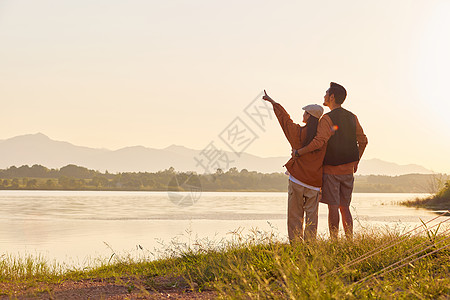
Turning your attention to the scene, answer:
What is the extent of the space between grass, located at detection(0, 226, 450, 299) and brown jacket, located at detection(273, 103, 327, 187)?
30.0 inches

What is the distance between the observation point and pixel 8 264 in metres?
6.45

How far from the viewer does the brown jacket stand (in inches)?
249

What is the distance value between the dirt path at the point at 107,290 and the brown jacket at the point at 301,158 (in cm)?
196

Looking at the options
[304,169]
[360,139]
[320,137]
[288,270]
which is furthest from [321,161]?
[288,270]

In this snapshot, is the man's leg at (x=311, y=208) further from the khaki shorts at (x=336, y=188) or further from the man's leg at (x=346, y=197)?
the man's leg at (x=346, y=197)

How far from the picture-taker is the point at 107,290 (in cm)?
510

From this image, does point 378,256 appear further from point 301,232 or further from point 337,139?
point 337,139

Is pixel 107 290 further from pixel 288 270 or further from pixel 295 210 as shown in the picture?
pixel 295 210

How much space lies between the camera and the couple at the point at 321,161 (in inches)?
249

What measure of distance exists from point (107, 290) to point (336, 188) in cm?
300

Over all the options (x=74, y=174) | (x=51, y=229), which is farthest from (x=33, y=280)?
(x=74, y=174)

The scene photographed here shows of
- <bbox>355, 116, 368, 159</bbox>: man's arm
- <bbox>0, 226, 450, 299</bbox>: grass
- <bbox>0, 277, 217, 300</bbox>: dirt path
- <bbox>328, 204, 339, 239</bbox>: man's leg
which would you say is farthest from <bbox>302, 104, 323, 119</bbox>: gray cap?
<bbox>0, 277, 217, 300</bbox>: dirt path

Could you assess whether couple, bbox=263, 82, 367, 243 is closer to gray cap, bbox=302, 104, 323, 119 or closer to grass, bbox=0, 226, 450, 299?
gray cap, bbox=302, 104, 323, 119

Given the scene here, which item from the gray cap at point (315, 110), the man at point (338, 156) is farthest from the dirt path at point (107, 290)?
the gray cap at point (315, 110)
